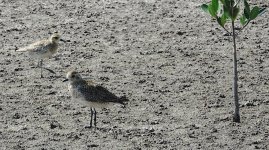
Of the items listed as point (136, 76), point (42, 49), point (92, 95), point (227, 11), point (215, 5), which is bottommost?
point (136, 76)

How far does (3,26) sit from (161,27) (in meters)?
3.48

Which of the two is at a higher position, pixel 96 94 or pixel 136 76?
pixel 96 94

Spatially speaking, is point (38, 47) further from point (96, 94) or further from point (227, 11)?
point (227, 11)

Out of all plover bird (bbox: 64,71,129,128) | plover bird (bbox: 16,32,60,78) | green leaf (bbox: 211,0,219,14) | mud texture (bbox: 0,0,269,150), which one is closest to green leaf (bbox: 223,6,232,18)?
green leaf (bbox: 211,0,219,14)

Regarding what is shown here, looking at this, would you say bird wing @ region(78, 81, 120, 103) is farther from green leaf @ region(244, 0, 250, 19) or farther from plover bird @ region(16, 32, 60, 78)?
plover bird @ region(16, 32, 60, 78)

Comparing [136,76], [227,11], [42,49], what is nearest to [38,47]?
[42,49]

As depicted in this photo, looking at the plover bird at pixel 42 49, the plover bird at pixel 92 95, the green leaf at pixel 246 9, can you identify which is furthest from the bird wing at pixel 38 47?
the green leaf at pixel 246 9

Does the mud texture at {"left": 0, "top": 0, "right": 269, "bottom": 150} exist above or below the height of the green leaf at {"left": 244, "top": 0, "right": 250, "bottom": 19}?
below

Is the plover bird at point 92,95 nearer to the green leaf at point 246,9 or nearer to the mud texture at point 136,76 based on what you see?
the mud texture at point 136,76

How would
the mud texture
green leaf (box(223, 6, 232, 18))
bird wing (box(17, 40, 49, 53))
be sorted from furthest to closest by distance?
bird wing (box(17, 40, 49, 53)) < the mud texture < green leaf (box(223, 6, 232, 18))

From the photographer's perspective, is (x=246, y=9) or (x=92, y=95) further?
(x=92, y=95)

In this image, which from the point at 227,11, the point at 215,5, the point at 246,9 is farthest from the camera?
the point at 227,11

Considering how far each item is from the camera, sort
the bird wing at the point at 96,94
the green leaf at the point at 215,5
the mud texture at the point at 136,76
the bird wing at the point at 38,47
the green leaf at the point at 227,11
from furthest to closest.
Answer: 1. the bird wing at the point at 38,47
2. the bird wing at the point at 96,94
3. the mud texture at the point at 136,76
4. the green leaf at the point at 227,11
5. the green leaf at the point at 215,5

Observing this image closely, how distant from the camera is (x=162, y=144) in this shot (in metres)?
10.9
